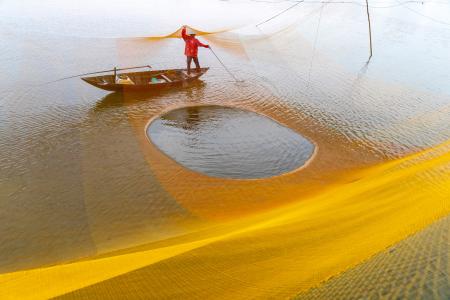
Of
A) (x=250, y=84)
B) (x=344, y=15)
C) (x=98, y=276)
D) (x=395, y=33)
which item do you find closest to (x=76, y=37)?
(x=250, y=84)

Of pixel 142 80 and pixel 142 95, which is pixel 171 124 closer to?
pixel 142 95

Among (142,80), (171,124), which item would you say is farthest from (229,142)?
(142,80)

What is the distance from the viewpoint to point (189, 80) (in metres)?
10.4

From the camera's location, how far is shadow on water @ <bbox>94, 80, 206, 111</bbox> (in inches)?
352

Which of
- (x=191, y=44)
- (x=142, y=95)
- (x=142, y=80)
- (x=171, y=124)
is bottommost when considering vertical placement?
(x=171, y=124)

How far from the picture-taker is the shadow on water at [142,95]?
8930mm

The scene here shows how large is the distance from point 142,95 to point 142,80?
804 millimetres

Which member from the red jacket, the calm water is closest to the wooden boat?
the calm water

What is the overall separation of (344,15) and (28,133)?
23683 mm

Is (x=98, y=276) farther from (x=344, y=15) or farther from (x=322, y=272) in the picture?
(x=344, y=15)

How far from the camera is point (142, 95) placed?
9586 mm

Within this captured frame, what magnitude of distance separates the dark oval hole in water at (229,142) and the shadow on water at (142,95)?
1118 millimetres

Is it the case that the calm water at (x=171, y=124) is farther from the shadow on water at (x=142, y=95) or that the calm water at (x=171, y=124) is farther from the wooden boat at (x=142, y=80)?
the wooden boat at (x=142, y=80)

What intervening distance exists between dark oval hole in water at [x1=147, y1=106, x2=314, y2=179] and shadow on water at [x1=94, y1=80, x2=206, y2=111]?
1118 mm
